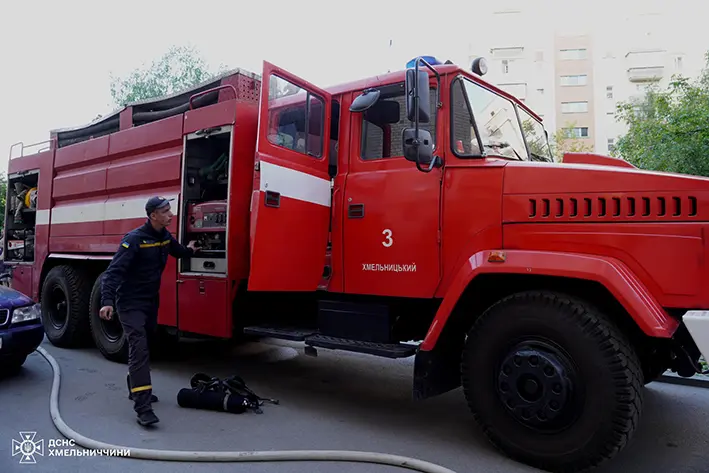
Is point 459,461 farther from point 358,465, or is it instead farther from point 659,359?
point 659,359

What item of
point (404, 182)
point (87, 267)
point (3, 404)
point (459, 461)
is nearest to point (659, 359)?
point (459, 461)

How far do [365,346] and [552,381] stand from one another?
1.42 meters

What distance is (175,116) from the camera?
18.1 ft

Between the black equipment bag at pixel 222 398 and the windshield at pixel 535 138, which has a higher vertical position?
the windshield at pixel 535 138

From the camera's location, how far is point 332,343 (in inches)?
166

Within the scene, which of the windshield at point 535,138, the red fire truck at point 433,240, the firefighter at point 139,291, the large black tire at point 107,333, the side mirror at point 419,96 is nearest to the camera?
the red fire truck at point 433,240

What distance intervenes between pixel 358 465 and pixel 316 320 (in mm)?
1644

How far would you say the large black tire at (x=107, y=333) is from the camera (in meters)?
5.93

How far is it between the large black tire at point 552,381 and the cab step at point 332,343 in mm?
547

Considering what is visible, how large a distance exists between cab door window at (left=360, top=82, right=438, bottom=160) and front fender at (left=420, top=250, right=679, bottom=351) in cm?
121

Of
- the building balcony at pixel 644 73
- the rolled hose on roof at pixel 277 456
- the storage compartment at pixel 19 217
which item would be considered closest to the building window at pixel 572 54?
the building balcony at pixel 644 73

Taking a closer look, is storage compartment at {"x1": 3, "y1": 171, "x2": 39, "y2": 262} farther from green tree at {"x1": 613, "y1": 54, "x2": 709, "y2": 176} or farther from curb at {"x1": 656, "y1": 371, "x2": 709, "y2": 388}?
green tree at {"x1": 613, "y1": 54, "x2": 709, "y2": 176}

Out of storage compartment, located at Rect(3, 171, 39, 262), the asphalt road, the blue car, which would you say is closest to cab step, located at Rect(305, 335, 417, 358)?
the asphalt road

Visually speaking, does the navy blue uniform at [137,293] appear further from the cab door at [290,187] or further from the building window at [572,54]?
the building window at [572,54]
